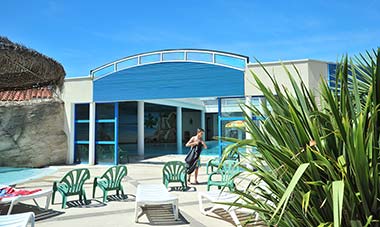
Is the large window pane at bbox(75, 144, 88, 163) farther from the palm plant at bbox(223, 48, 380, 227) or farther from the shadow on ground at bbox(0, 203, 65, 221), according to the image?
the palm plant at bbox(223, 48, 380, 227)

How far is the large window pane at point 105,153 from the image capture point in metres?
14.6

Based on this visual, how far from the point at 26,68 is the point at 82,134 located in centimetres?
1069

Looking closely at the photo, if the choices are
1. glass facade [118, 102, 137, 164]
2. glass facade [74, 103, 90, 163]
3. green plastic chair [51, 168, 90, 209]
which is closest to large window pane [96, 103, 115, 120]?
glass facade [74, 103, 90, 163]

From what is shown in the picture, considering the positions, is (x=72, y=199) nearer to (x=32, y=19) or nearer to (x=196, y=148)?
(x=196, y=148)

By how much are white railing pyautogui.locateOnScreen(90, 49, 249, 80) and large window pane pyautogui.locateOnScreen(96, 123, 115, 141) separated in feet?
7.29

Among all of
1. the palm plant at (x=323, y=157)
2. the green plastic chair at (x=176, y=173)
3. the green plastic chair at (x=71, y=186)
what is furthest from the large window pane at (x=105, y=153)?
the palm plant at (x=323, y=157)

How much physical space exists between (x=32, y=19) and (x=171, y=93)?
5850 millimetres

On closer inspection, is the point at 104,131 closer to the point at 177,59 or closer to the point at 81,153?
the point at 81,153

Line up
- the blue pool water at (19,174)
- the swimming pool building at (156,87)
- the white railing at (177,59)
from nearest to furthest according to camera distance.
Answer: the blue pool water at (19,174)
the swimming pool building at (156,87)
the white railing at (177,59)

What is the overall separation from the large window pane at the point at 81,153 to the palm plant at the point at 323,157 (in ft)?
43.8

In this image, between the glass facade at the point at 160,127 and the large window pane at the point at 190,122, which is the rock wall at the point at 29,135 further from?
the large window pane at the point at 190,122

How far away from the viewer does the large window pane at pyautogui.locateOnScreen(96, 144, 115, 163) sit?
1461 cm

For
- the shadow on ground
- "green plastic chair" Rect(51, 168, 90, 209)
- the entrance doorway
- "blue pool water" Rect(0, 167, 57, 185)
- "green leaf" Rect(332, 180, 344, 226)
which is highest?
the entrance doorway

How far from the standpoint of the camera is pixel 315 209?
2.31 m
